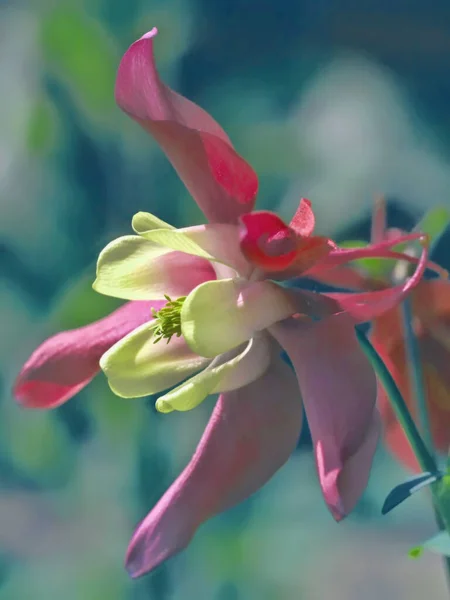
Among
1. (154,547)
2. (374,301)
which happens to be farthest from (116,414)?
(374,301)

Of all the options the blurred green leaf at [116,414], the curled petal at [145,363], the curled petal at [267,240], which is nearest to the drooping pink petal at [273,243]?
the curled petal at [267,240]

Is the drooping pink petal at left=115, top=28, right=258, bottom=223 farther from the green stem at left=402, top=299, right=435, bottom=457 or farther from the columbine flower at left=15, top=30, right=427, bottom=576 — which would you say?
the green stem at left=402, top=299, right=435, bottom=457

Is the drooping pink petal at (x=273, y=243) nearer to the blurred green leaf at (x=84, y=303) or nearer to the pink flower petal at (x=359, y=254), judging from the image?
the pink flower petal at (x=359, y=254)

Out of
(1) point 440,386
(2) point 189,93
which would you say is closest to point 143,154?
(2) point 189,93

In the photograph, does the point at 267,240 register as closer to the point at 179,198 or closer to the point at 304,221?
the point at 304,221

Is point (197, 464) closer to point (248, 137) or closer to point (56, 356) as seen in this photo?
point (56, 356)

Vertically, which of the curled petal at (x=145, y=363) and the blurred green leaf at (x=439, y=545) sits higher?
the curled petal at (x=145, y=363)

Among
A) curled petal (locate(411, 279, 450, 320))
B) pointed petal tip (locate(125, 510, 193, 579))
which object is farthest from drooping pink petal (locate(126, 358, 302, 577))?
curled petal (locate(411, 279, 450, 320))
